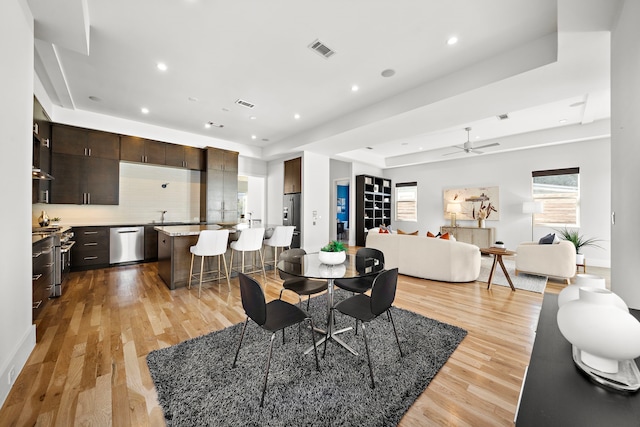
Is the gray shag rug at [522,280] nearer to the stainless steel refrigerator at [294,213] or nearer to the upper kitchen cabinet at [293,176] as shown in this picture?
the stainless steel refrigerator at [294,213]

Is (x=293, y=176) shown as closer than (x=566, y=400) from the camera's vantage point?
No

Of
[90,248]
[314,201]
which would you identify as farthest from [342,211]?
[90,248]

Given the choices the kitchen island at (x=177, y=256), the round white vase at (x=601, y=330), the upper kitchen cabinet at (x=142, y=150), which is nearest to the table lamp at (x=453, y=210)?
the kitchen island at (x=177, y=256)

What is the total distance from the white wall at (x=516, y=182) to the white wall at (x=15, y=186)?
913 cm

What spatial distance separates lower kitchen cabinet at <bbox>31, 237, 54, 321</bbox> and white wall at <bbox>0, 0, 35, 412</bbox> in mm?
462

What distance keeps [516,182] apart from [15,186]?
9316 mm

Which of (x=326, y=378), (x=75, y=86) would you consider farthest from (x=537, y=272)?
(x=75, y=86)

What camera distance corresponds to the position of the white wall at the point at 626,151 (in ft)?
5.27

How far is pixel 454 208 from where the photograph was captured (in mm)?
8188

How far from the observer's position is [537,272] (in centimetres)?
449

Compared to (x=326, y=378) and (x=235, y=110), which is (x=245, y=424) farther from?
(x=235, y=110)

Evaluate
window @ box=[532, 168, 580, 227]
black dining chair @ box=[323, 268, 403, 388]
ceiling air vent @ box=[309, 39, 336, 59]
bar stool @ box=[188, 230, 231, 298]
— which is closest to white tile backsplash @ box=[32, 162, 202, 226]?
bar stool @ box=[188, 230, 231, 298]

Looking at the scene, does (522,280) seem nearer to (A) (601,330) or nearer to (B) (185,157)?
(A) (601,330)

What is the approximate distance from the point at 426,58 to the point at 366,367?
138 inches
